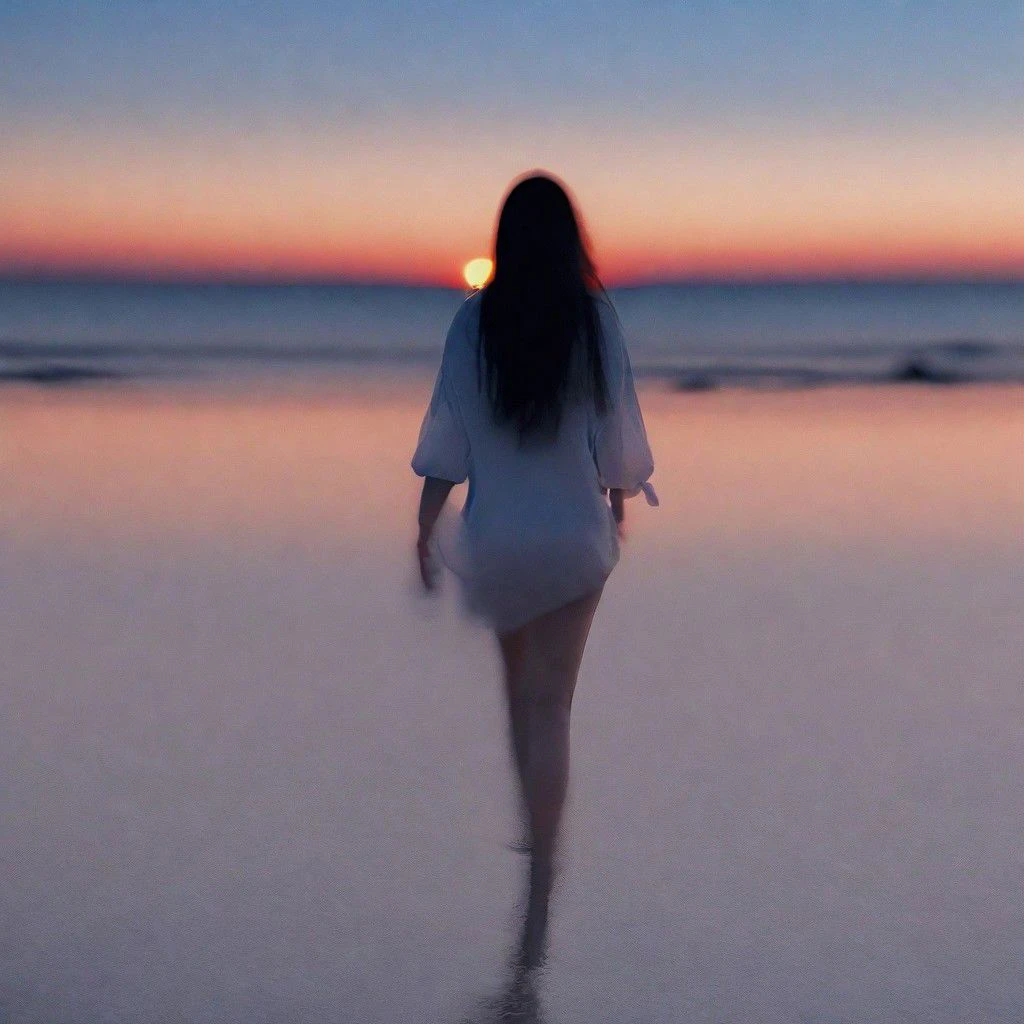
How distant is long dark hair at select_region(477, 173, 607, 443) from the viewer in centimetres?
221

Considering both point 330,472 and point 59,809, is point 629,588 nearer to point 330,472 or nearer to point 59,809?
point 59,809

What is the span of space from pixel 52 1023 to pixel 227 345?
70.9 ft

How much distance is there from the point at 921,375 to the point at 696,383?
329cm

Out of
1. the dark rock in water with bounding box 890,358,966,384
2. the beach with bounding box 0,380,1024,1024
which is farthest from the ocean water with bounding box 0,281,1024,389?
the beach with bounding box 0,380,1024,1024

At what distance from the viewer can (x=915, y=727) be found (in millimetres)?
3283

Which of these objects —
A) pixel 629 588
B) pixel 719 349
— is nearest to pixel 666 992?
pixel 629 588

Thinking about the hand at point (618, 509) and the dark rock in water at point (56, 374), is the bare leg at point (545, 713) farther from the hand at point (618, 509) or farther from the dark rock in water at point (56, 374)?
the dark rock in water at point (56, 374)

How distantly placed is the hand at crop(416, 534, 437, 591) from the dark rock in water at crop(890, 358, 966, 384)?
42.1ft

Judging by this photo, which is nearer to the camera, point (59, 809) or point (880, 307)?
point (59, 809)

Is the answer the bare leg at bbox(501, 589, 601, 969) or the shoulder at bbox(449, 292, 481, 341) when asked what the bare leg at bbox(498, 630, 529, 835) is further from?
the shoulder at bbox(449, 292, 481, 341)

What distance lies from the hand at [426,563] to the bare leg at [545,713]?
0.61 feet

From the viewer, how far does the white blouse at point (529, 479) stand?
227cm

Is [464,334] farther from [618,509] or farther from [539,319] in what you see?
[618,509]

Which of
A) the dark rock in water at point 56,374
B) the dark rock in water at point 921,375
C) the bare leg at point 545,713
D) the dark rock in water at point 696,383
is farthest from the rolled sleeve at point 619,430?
the dark rock in water at point 921,375
